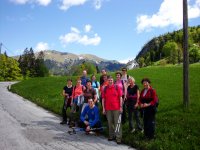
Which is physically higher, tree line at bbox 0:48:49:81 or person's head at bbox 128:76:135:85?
tree line at bbox 0:48:49:81

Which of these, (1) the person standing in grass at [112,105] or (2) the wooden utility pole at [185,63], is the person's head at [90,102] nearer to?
(1) the person standing in grass at [112,105]

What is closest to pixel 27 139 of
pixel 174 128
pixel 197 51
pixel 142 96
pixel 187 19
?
pixel 142 96

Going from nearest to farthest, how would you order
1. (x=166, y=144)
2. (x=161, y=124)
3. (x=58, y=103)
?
(x=166, y=144) < (x=161, y=124) < (x=58, y=103)

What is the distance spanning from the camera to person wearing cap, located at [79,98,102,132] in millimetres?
13484

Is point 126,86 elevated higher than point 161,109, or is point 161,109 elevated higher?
point 126,86

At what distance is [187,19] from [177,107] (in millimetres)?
3837

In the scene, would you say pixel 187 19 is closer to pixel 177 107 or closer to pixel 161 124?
pixel 177 107

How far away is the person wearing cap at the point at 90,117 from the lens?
44.2 feet

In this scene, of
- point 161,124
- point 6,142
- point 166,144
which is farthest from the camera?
point 161,124

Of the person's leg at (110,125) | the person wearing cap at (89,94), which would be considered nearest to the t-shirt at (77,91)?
the person wearing cap at (89,94)

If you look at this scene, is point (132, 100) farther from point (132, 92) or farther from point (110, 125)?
point (110, 125)

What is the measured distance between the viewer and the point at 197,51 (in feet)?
365

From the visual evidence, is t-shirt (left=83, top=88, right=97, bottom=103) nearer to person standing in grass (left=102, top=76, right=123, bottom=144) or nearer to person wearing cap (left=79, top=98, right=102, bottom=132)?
person wearing cap (left=79, top=98, right=102, bottom=132)

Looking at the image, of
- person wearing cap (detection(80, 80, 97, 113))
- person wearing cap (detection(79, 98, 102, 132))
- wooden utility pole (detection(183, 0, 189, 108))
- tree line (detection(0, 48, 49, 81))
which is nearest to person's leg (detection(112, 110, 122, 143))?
person wearing cap (detection(79, 98, 102, 132))
